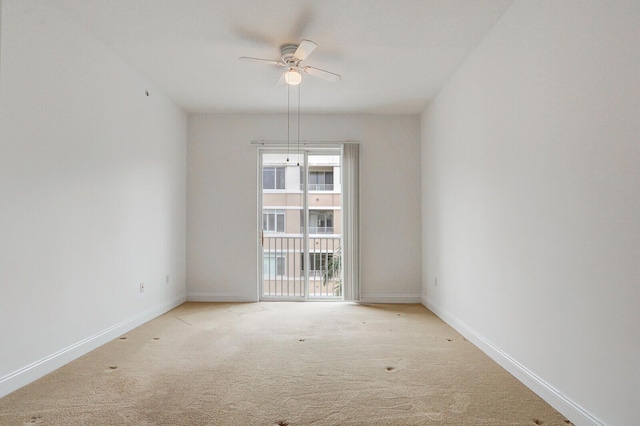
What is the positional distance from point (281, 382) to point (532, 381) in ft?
5.46

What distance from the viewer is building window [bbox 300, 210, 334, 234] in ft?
19.1

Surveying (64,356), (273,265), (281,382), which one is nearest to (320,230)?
(273,265)

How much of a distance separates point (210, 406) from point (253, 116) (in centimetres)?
421

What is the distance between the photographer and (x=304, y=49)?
324 centimetres

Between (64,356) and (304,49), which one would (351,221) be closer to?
(304,49)

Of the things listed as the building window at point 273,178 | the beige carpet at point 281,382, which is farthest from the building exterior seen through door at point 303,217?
the beige carpet at point 281,382

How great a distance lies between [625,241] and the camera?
180cm

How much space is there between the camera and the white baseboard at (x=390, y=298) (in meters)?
5.51

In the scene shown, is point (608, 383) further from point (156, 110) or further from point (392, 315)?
point (156, 110)

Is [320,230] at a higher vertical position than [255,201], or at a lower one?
lower

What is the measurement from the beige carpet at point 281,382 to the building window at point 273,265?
173 cm

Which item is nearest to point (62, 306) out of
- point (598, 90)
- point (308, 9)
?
point (308, 9)

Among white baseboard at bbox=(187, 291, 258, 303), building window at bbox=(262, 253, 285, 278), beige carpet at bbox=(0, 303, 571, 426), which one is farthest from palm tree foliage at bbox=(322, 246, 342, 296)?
beige carpet at bbox=(0, 303, 571, 426)

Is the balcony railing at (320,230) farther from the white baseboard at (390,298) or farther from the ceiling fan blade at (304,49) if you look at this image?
the ceiling fan blade at (304,49)
